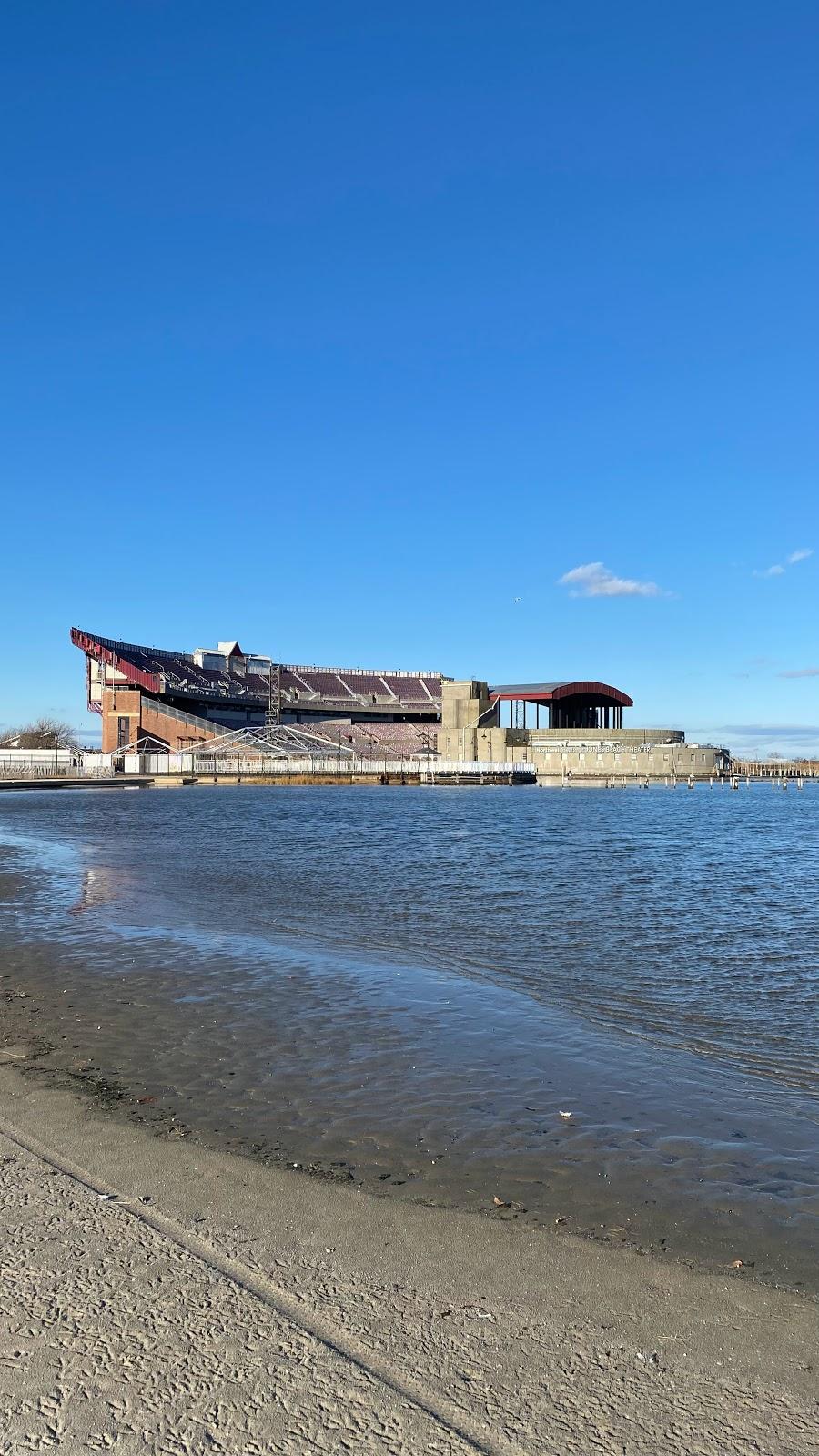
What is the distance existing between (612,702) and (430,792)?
65731 millimetres

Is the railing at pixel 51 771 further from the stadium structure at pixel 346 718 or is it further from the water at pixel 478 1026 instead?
the water at pixel 478 1026

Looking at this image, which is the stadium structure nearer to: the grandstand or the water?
the grandstand

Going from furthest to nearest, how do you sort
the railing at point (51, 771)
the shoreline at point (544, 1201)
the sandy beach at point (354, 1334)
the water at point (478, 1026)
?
the railing at point (51, 771) → the water at point (478, 1026) → the shoreline at point (544, 1201) → the sandy beach at point (354, 1334)

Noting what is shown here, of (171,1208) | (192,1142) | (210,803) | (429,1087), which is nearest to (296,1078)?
(429,1087)

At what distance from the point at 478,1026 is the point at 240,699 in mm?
136988

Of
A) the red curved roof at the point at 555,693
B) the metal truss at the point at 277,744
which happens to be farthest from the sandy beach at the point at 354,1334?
the red curved roof at the point at 555,693

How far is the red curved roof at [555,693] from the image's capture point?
149m

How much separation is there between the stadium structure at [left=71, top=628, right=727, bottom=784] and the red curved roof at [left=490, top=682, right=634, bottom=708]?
0.20 m

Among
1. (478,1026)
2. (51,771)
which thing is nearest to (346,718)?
(51,771)

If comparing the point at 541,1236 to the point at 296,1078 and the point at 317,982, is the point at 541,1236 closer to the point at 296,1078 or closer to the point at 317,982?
the point at 296,1078

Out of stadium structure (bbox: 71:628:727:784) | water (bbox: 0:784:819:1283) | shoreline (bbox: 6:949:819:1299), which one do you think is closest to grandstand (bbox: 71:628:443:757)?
stadium structure (bbox: 71:628:727:784)

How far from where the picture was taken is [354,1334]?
14.1 feet

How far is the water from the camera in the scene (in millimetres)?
6566

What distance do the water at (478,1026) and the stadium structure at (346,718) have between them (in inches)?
4005
